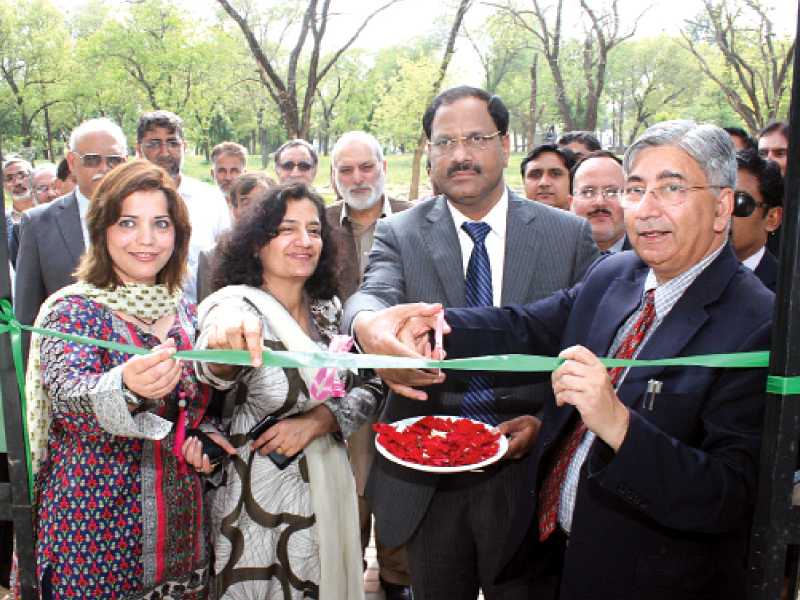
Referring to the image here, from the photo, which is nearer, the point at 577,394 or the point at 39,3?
the point at 577,394

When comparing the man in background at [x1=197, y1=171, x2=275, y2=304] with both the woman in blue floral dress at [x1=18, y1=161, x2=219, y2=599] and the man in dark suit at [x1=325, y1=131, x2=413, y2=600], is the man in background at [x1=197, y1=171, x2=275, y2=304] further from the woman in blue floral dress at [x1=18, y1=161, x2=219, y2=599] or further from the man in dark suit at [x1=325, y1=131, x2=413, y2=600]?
the woman in blue floral dress at [x1=18, y1=161, x2=219, y2=599]

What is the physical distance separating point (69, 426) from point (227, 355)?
92 centimetres

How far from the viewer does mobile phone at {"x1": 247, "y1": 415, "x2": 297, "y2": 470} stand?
2.77 metres

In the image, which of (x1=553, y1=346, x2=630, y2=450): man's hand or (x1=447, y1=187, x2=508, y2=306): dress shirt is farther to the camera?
(x1=447, y1=187, x2=508, y2=306): dress shirt

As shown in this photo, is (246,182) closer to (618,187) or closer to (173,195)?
(173,195)

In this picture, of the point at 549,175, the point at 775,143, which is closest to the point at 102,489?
the point at 549,175

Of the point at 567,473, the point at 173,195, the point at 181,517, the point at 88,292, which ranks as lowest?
the point at 181,517

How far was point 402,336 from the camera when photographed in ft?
8.00

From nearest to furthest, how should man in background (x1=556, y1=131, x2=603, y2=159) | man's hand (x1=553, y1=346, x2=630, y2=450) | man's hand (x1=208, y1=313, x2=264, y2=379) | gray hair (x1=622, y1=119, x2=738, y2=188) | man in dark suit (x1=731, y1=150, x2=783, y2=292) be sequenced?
man's hand (x1=553, y1=346, x2=630, y2=450) → gray hair (x1=622, y1=119, x2=738, y2=188) → man's hand (x1=208, y1=313, x2=264, y2=379) → man in dark suit (x1=731, y1=150, x2=783, y2=292) → man in background (x1=556, y1=131, x2=603, y2=159)

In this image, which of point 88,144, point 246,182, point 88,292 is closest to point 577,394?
point 88,292

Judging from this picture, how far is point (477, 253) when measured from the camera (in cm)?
291

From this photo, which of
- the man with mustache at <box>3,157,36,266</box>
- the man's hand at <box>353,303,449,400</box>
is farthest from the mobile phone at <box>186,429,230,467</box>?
the man with mustache at <box>3,157,36,266</box>

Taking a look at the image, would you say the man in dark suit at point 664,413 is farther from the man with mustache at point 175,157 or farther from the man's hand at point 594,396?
the man with mustache at point 175,157

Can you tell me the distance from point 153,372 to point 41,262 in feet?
8.86
